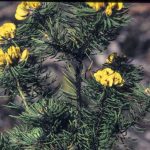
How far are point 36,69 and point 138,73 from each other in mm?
183

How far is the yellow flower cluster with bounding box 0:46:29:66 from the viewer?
788 millimetres

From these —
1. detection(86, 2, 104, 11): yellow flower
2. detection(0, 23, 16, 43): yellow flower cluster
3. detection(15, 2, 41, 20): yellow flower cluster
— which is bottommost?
detection(0, 23, 16, 43): yellow flower cluster

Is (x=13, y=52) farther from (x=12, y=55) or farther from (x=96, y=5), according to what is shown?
(x=96, y=5)

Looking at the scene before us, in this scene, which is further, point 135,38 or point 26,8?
point 135,38

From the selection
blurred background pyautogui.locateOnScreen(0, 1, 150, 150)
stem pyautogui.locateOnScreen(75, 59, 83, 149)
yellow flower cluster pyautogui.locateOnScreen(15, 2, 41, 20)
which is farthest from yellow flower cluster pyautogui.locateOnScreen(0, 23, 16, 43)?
blurred background pyautogui.locateOnScreen(0, 1, 150, 150)

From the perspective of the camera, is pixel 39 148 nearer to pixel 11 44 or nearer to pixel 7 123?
pixel 11 44

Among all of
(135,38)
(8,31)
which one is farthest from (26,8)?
(135,38)

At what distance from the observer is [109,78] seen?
771 mm

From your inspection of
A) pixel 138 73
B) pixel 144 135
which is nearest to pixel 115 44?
pixel 144 135

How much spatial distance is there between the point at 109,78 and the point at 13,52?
0.16m

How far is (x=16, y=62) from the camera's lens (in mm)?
805

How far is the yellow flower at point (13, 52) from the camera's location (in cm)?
79

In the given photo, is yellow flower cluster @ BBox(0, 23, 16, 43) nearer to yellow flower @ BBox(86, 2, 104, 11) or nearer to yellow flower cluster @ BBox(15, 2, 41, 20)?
yellow flower cluster @ BBox(15, 2, 41, 20)

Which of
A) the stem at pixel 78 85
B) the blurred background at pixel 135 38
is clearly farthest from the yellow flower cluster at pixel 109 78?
the blurred background at pixel 135 38
